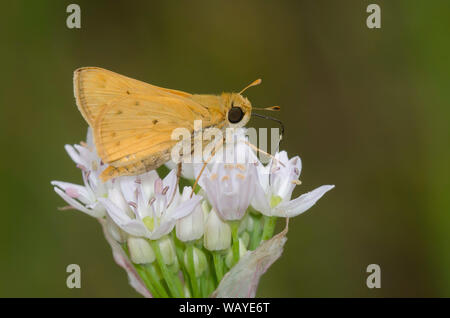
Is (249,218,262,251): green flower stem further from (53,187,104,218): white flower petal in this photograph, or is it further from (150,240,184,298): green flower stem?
(53,187,104,218): white flower petal

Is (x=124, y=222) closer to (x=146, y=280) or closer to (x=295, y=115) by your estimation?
(x=146, y=280)

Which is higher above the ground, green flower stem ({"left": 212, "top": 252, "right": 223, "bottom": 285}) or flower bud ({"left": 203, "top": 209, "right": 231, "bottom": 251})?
flower bud ({"left": 203, "top": 209, "right": 231, "bottom": 251})

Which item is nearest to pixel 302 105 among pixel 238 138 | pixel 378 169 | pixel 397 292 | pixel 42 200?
pixel 378 169

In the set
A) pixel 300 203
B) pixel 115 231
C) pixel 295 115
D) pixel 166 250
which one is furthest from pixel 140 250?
pixel 295 115

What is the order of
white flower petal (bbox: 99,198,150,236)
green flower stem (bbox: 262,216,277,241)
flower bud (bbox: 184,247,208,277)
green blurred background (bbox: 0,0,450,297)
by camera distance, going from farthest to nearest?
green blurred background (bbox: 0,0,450,297) < green flower stem (bbox: 262,216,277,241) < flower bud (bbox: 184,247,208,277) < white flower petal (bbox: 99,198,150,236)

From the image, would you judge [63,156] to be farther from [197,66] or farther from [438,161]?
[438,161]

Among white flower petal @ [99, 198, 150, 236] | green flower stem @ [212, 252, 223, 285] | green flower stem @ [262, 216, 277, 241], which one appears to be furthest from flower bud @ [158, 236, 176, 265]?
green flower stem @ [262, 216, 277, 241]

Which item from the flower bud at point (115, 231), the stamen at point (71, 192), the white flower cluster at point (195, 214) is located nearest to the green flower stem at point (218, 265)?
the white flower cluster at point (195, 214)

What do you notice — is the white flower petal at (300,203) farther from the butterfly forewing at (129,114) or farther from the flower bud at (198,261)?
the butterfly forewing at (129,114)
